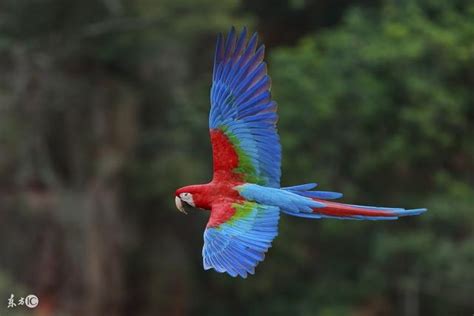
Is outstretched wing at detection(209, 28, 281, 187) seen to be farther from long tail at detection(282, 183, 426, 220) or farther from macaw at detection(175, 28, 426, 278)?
long tail at detection(282, 183, 426, 220)

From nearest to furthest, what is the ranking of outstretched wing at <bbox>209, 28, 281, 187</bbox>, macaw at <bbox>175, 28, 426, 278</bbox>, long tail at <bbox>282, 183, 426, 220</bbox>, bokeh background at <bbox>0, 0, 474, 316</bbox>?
long tail at <bbox>282, 183, 426, 220</bbox> < macaw at <bbox>175, 28, 426, 278</bbox> < outstretched wing at <bbox>209, 28, 281, 187</bbox> < bokeh background at <bbox>0, 0, 474, 316</bbox>

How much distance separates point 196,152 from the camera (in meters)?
10.5

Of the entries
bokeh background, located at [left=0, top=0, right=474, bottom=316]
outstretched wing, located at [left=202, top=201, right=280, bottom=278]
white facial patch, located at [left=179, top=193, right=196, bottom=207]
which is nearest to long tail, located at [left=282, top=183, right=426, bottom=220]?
outstretched wing, located at [left=202, top=201, right=280, bottom=278]

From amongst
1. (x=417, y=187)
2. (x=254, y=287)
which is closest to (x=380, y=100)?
(x=417, y=187)

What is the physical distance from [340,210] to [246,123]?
59 cm

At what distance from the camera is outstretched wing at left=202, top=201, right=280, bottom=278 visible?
4.05 m

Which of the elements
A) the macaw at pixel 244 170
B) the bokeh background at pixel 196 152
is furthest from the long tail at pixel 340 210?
the bokeh background at pixel 196 152

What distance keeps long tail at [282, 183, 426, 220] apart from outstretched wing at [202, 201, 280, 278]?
107 mm

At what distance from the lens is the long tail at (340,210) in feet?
13.2

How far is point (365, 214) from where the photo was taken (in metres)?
4.09

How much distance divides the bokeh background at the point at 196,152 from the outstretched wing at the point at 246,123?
4.73m

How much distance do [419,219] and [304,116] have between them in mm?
1578

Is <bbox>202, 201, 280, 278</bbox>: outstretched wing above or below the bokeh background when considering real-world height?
below

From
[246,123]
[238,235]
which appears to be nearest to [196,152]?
[246,123]
